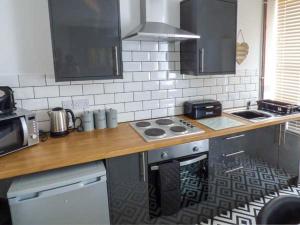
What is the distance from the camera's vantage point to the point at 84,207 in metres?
1.33

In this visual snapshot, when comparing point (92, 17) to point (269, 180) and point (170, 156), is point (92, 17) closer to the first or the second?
point (170, 156)

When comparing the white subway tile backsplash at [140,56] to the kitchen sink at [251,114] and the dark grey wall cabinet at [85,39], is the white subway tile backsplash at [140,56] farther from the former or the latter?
the kitchen sink at [251,114]

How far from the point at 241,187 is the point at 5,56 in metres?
2.18

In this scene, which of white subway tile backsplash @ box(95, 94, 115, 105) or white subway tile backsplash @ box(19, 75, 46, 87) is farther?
white subway tile backsplash @ box(95, 94, 115, 105)

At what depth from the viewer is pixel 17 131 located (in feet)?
4.66

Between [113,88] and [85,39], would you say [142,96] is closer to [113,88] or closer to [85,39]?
[113,88]

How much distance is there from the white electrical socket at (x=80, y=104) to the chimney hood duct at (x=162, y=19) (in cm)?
62

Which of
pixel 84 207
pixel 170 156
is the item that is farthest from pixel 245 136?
pixel 84 207

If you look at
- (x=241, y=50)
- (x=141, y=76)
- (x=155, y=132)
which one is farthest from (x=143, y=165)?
(x=241, y=50)

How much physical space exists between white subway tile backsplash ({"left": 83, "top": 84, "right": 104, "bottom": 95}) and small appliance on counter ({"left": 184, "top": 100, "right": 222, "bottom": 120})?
850mm

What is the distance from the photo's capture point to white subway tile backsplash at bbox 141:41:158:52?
202 cm

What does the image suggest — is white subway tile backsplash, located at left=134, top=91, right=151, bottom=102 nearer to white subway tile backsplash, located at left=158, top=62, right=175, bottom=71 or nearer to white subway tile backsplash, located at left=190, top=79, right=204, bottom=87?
white subway tile backsplash, located at left=158, top=62, right=175, bottom=71

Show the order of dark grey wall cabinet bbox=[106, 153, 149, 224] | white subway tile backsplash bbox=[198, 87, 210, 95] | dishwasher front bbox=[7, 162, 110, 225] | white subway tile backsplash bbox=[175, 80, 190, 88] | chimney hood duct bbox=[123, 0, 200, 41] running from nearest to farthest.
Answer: dishwasher front bbox=[7, 162, 110, 225] → dark grey wall cabinet bbox=[106, 153, 149, 224] → chimney hood duct bbox=[123, 0, 200, 41] → white subway tile backsplash bbox=[175, 80, 190, 88] → white subway tile backsplash bbox=[198, 87, 210, 95]

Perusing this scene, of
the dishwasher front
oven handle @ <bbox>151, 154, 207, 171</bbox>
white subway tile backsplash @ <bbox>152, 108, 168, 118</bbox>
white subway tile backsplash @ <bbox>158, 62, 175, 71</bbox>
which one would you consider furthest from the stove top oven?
white subway tile backsplash @ <bbox>158, 62, 175, 71</bbox>
